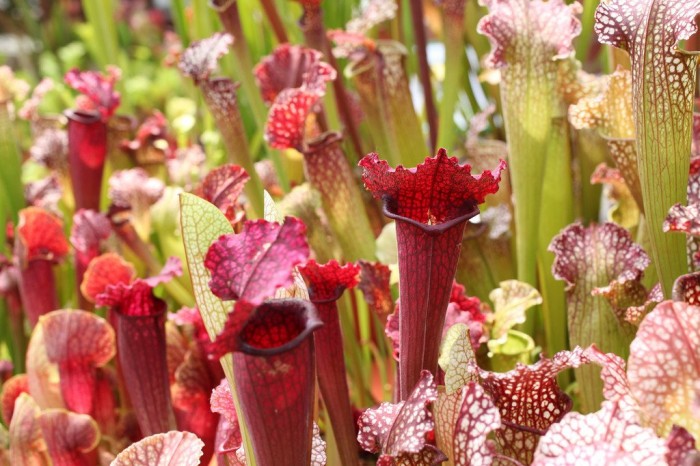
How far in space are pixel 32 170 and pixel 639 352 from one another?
154 centimetres

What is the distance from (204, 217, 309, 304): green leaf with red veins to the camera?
394 mm

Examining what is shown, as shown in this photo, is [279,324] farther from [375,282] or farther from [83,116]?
[83,116]

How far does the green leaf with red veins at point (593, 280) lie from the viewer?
659mm

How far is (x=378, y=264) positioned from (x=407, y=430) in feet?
0.83

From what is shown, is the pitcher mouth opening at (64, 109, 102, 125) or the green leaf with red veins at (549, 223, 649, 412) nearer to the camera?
the green leaf with red veins at (549, 223, 649, 412)

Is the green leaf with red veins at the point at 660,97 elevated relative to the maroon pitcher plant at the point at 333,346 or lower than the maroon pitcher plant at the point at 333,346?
elevated

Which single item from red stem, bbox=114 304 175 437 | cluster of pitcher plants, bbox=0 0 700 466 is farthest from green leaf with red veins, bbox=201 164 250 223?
red stem, bbox=114 304 175 437

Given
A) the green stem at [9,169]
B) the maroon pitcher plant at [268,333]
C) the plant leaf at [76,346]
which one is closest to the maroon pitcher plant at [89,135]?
the green stem at [9,169]

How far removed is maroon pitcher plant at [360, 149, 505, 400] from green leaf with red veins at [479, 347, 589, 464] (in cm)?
5

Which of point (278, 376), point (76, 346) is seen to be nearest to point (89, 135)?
point (76, 346)

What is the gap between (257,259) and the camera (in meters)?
0.41

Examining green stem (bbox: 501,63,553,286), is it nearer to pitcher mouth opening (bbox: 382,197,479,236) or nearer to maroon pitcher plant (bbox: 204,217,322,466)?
pitcher mouth opening (bbox: 382,197,479,236)

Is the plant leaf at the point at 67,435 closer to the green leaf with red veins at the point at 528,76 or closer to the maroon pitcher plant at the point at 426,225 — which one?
the maroon pitcher plant at the point at 426,225

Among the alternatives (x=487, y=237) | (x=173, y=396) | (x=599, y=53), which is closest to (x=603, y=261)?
(x=487, y=237)
